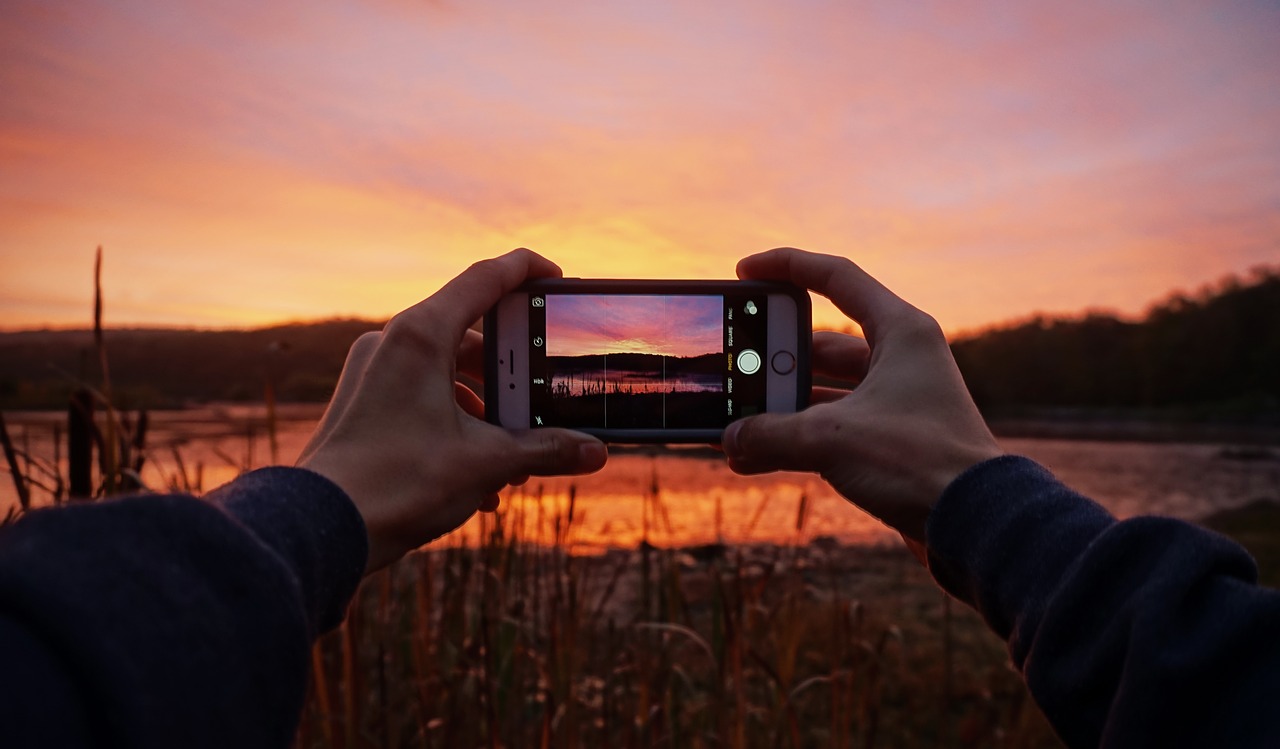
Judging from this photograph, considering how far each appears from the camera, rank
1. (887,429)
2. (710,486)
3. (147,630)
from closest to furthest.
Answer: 1. (147,630)
2. (887,429)
3. (710,486)

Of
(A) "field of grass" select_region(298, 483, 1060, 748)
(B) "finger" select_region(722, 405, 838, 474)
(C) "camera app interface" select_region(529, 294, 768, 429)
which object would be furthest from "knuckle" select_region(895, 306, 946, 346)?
(A) "field of grass" select_region(298, 483, 1060, 748)

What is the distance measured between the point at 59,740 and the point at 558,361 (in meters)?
0.92

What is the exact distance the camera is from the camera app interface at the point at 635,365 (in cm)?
130

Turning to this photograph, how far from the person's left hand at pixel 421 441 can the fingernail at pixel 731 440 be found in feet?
0.69

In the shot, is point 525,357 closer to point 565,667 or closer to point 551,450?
point 551,450

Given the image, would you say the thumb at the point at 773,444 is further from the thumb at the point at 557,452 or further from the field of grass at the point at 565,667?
the field of grass at the point at 565,667

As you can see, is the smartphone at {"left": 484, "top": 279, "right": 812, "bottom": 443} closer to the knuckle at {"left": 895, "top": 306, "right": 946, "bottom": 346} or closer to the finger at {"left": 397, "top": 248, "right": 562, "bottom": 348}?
the finger at {"left": 397, "top": 248, "right": 562, "bottom": 348}

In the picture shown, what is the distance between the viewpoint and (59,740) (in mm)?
450

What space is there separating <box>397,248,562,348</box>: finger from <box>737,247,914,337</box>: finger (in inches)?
14.9

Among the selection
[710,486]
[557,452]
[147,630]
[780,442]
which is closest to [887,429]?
[780,442]

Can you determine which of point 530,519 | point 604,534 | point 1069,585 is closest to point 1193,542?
point 1069,585

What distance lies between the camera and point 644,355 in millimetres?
1310

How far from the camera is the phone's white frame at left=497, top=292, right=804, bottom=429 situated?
1.30 m

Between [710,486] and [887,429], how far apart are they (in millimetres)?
7616
